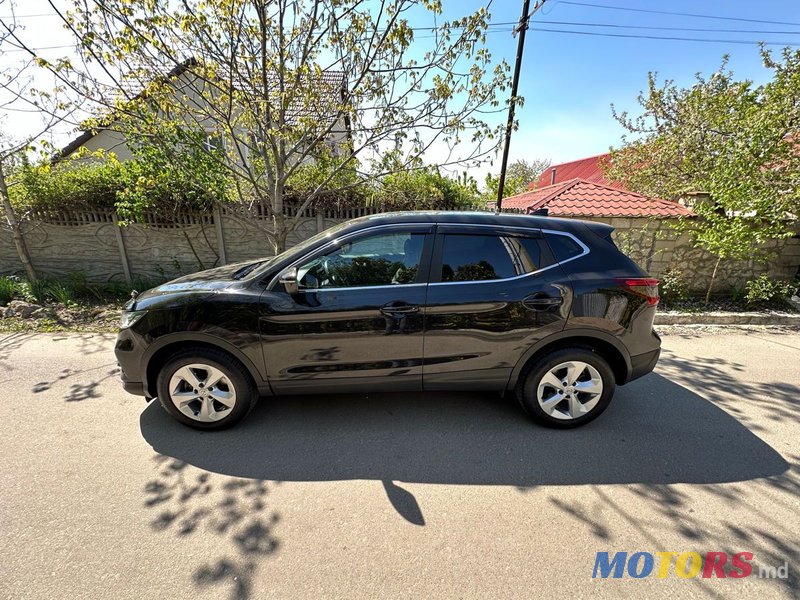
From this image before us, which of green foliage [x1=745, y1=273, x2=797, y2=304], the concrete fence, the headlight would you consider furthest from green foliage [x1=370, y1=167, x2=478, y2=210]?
green foliage [x1=745, y1=273, x2=797, y2=304]

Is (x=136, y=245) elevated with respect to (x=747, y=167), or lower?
lower

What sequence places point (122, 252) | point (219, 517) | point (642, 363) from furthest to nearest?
point (122, 252) → point (642, 363) → point (219, 517)

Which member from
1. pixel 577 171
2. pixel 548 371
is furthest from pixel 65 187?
pixel 577 171

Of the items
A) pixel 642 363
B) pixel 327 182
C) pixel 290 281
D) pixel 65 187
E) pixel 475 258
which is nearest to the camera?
pixel 290 281

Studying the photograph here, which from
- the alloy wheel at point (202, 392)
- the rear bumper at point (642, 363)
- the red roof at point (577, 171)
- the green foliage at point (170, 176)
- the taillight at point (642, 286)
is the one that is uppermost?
the red roof at point (577, 171)

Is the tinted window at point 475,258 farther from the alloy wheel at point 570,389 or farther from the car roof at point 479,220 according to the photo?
the alloy wheel at point 570,389

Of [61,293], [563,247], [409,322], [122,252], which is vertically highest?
[563,247]

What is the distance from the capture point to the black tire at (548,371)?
276 centimetres

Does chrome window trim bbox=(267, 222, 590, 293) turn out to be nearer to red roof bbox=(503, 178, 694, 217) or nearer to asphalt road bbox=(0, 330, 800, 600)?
asphalt road bbox=(0, 330, 800, 600)

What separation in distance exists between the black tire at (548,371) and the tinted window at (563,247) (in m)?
0.76

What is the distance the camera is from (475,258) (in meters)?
2.73

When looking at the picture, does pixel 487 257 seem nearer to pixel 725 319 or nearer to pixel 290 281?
pixel 290 281

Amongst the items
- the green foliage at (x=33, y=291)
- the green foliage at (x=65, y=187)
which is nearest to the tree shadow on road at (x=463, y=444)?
the green foliage at (x=33, y=291)

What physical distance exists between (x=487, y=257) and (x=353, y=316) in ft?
3.80
